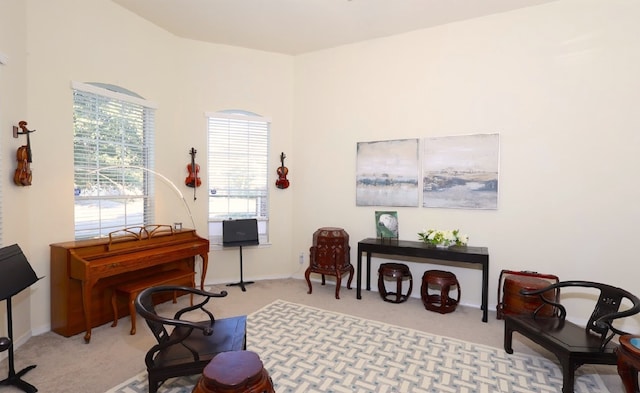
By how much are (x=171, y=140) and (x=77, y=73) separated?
4.19ft

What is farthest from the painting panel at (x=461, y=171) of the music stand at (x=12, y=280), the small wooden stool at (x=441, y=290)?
the music stand at (x=12, y=280)

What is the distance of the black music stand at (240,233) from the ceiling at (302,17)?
2670 mm

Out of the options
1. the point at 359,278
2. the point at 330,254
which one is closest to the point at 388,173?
the point at 330,254

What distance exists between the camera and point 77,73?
10.5 feet

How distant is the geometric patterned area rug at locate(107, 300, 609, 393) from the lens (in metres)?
2.23

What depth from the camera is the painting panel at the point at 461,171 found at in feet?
12.0

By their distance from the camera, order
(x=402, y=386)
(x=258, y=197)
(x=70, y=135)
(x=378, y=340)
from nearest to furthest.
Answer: (x=402, y=386), (x=378, y=340), (x=70, y=135), (x=258, y=197)

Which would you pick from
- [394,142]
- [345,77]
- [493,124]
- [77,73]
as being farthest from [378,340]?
[77,73]

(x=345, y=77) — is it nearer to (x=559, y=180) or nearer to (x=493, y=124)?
(x=493, y=124)

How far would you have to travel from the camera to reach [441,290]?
358 centimetres

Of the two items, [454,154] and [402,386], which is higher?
[454,154]

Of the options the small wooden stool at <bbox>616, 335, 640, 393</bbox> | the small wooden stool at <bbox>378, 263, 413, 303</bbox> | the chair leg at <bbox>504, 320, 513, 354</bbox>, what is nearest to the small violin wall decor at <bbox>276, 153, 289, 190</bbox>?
the small wooden stool at <bbox>378, 263, 413, 303</bbox>

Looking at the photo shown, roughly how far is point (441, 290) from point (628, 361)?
1768 millimetres

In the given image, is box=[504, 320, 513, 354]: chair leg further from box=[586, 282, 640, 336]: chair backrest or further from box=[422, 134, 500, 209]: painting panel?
box=[422, 134, 500, 209]: painting panel
